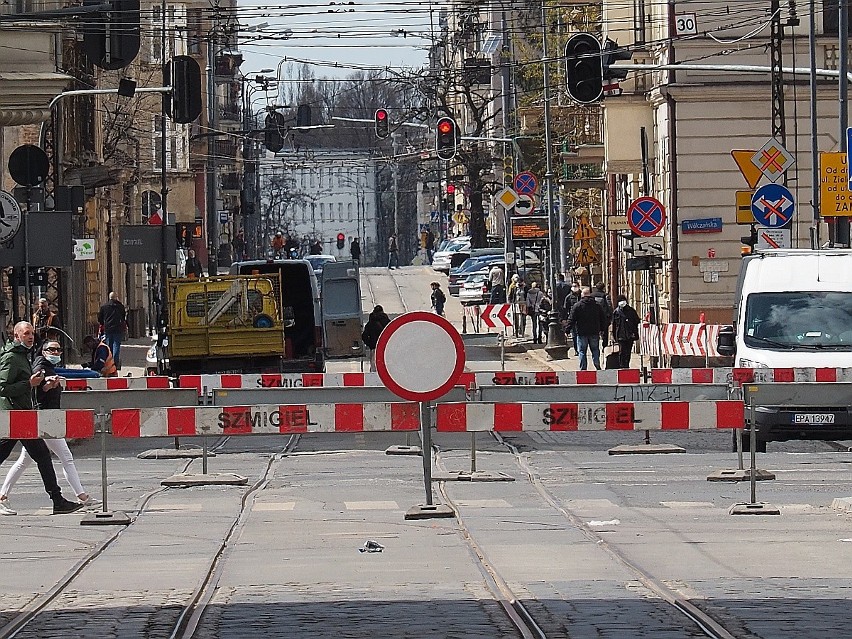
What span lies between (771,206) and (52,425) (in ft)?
51.8

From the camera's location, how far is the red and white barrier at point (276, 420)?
15000 mm

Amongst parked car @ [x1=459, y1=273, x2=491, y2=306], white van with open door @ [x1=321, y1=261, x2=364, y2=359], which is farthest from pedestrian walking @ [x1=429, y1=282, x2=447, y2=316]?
white van with open door @ [x1=321, y1=261, x2=364, y2=359]

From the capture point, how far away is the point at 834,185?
27.2 metres

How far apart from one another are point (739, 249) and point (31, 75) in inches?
719

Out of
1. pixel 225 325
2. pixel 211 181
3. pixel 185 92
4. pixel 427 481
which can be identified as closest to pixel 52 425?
pixel 427 481

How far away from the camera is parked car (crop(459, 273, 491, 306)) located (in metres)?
72.1

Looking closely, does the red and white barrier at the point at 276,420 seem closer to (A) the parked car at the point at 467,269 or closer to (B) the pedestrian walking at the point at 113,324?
(B) the pedestrian walking at the point at 113,324

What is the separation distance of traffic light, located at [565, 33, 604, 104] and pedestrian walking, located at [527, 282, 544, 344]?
2321cm

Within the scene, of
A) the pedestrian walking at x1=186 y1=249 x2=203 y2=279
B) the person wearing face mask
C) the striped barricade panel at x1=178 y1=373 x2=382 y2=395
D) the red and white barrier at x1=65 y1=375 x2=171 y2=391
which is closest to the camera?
the red and white barrier at x1=65 y1=375 x2=171 y2=391

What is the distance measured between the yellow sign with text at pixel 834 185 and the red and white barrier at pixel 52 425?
576 inches

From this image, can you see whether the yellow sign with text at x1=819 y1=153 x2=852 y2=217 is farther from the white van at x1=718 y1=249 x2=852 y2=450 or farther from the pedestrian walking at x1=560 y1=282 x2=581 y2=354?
the pedestrian walking at x1=560 y1=282 x2=581 y2=354

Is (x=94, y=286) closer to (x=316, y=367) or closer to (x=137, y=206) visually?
(x=137, y=206)

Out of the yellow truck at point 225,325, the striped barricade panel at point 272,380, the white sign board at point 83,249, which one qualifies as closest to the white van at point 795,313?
the striped barricade panel at point 272,380

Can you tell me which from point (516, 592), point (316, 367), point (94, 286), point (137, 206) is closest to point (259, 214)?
point (137, 206)
